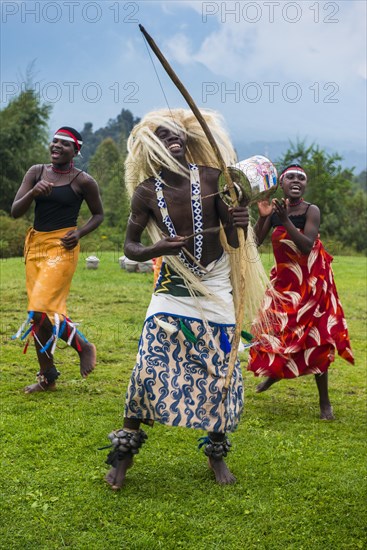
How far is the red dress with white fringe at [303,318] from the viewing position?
561 centimetres

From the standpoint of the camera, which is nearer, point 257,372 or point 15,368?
point 257,372

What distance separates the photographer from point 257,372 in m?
5.79

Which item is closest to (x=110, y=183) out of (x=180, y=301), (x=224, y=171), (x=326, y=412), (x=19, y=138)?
(x=19, y=138)

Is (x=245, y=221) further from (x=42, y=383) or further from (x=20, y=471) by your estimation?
(x=42, y=383)

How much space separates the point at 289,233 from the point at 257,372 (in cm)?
127

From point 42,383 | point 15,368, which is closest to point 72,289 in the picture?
point 15,368

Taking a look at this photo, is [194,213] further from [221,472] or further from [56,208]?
[56,208]

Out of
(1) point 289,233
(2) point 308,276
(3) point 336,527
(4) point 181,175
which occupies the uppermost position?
(4) point 181,175

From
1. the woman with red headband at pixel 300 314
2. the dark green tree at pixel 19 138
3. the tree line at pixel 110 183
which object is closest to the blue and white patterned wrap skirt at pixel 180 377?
the woman with red headband at pixel 300 314

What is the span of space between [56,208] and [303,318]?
2119mm

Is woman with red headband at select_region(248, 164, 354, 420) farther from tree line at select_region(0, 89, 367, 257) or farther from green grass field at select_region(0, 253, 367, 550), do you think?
tree line at select_region(0, 89, 367, 257)

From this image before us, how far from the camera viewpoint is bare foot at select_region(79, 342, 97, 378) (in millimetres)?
5820

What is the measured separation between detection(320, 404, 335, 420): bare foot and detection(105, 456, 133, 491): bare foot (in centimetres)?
198

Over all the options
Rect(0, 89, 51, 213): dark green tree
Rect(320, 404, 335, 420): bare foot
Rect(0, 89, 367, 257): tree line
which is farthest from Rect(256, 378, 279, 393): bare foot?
Rect(0, 89, 51, 213): dark green tree
